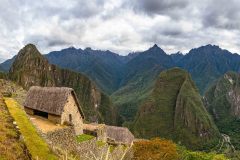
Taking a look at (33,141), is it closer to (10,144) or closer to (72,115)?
(10,144)

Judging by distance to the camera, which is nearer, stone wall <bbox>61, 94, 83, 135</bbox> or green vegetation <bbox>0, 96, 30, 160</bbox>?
green vegetation <bbox>0, 96, 30, 160</bbox>

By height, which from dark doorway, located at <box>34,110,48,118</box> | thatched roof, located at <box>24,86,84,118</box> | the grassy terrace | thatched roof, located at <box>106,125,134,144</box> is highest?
thatched roof, located at <box>24,86,84,118</box>

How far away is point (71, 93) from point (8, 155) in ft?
65.2

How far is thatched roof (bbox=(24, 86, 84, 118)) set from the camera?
33750mm

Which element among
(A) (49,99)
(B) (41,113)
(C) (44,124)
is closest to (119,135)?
(B) (41,113)

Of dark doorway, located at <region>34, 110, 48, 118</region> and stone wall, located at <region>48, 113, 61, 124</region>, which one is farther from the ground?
dark doorway, located at <region>34, 110, 48, 118</region>

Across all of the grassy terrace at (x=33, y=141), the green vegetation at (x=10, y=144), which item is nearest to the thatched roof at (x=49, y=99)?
the grassy terrace at (x=33, y=141)

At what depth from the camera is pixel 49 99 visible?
115 feet

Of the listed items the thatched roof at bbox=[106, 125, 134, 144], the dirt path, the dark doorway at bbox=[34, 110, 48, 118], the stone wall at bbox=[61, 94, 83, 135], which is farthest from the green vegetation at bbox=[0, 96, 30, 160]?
the thatched roof at bbox=[106, 125, 134, 144]

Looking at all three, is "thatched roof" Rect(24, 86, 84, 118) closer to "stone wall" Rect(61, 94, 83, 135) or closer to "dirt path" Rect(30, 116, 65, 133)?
"stone wall" Rect(61, 94, 83, 135)

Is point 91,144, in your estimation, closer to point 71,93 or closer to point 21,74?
point 71,93

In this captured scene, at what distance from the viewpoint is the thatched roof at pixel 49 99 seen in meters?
33.8

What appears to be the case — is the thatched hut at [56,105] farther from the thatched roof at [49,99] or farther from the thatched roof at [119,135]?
the thatched roof at [119,135]

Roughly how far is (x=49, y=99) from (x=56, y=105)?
1.52m
